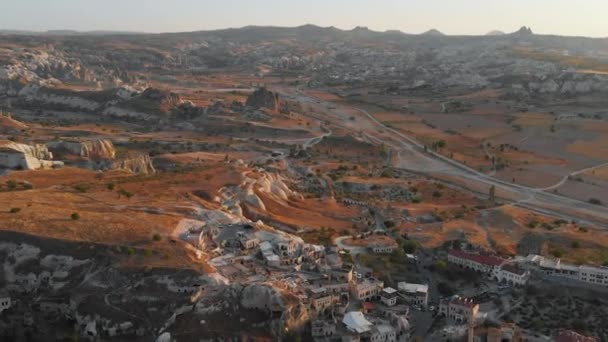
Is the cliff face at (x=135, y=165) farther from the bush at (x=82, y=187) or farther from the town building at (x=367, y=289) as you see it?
the town building at (x=367, y=289)

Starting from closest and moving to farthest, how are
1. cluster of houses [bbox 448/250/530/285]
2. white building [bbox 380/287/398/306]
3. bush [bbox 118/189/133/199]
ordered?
white building [bbox 380/287/398/306] < cluster of houses [bbox 448/250/530/285] < bush [bbox 118/189/133/199]

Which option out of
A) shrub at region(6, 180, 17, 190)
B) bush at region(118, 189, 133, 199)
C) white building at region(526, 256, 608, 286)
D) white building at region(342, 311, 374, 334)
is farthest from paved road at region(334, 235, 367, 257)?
shrub at region(6, 180, 17, 190)

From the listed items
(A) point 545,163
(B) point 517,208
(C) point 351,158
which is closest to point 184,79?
(C) point 351,158

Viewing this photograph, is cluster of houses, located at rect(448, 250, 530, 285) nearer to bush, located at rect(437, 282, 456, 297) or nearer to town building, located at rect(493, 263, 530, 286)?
town building, located at rect(493, 263, 530, 286)

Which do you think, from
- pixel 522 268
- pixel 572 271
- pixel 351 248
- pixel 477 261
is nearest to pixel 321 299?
pixel 351 248

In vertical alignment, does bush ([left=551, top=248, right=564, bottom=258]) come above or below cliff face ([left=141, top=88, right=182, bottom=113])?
below

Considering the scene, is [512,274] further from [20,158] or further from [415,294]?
[20,158]
